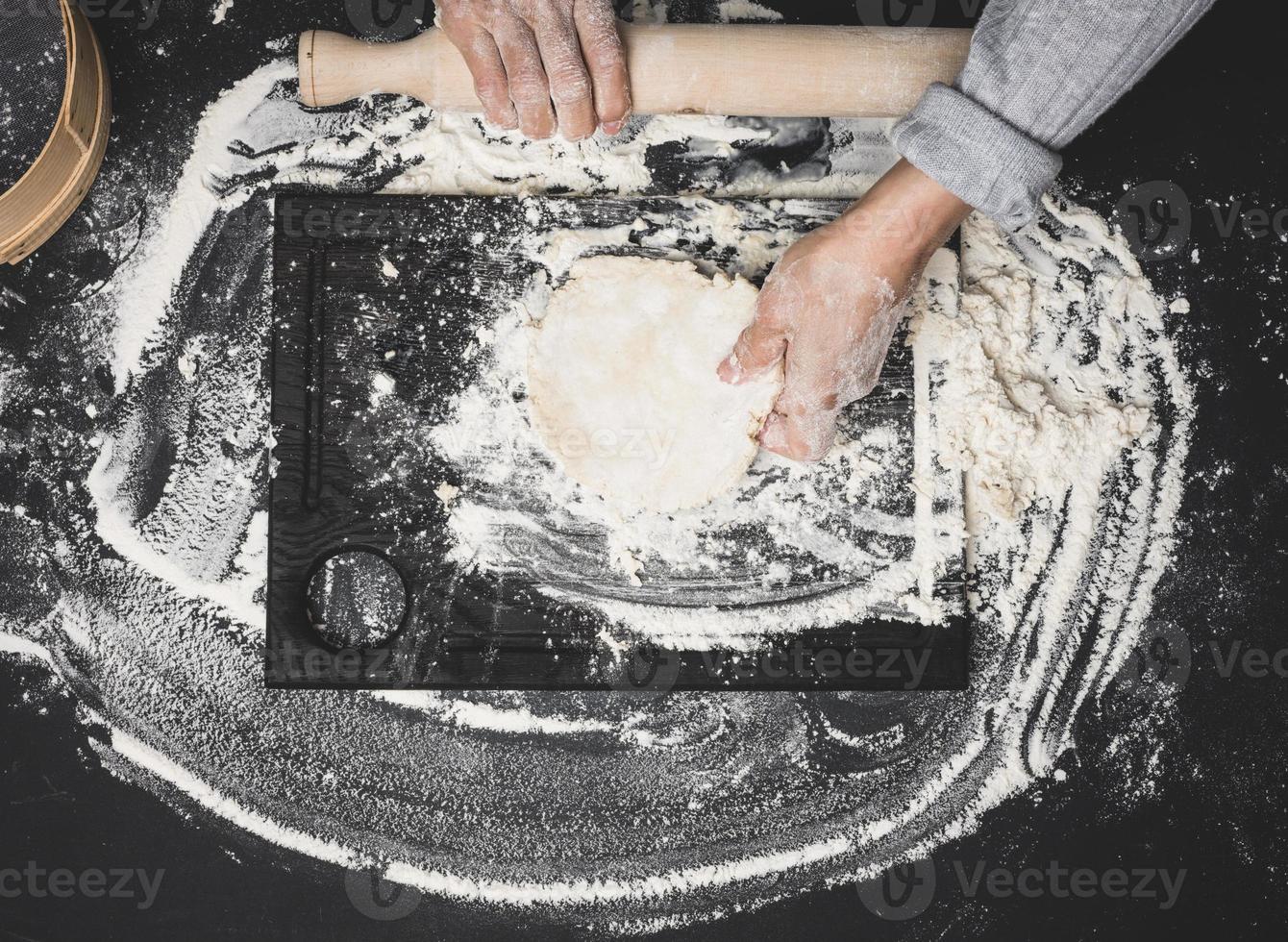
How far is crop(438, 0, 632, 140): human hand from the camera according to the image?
131 centimetres

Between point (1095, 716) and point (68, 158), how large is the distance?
210cm

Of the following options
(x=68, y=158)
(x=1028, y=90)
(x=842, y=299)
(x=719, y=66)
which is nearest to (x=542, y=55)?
(x=719, y=66)

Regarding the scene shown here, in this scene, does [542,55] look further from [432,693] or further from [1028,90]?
[432,693]

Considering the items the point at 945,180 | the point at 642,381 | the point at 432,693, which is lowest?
the point at 432,693

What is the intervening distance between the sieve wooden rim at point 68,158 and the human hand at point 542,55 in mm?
653

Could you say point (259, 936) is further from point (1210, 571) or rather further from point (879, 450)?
point (1210, 571)

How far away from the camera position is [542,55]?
133 centimetres

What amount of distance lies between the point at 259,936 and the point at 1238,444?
2040 millimetres

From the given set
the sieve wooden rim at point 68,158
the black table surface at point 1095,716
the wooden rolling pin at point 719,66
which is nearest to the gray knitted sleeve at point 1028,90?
the wooden rolling pin at point 719,66

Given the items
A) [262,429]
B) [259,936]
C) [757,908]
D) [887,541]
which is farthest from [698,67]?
[259,936]

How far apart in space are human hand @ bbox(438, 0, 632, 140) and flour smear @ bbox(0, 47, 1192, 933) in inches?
8.8

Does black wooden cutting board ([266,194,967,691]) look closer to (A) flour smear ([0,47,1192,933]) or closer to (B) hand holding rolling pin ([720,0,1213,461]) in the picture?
(A) flour smear ([0,47,1192,933])

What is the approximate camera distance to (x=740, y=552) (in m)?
1.53

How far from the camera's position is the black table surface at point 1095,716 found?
A: 1.59m
